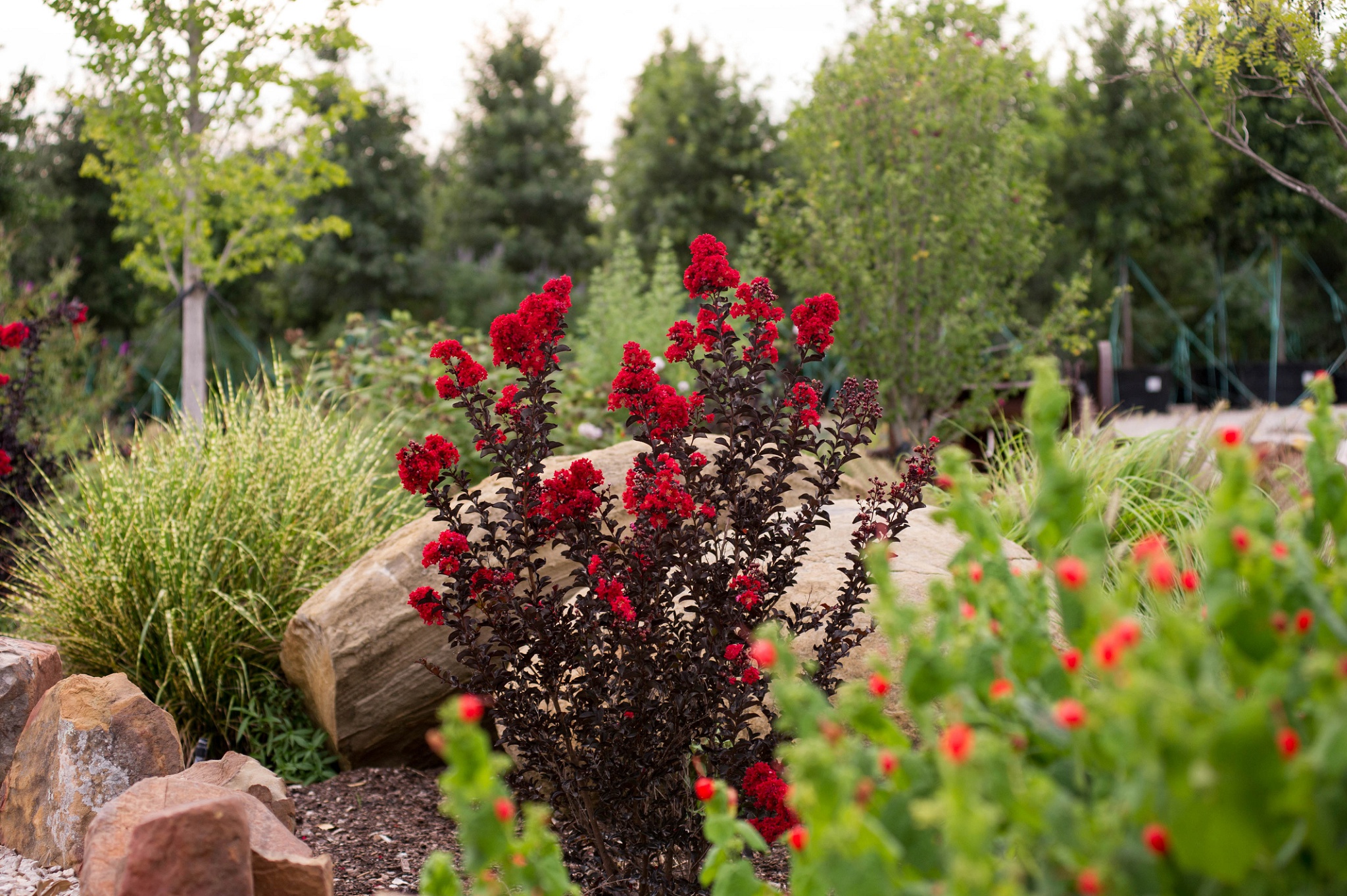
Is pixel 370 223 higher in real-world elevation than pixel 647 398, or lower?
higher

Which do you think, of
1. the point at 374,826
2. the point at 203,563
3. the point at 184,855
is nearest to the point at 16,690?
the point at 203,563

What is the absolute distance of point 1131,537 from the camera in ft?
13.4

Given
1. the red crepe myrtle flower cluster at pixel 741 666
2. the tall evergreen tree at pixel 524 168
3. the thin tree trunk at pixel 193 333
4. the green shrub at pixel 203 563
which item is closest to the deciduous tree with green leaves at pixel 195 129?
the thin tree trunk at pixel 193 333

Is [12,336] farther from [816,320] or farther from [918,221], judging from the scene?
[918,221]

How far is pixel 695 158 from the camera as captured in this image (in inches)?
640

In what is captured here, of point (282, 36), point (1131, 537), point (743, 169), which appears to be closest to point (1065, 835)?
point (1131, 537)

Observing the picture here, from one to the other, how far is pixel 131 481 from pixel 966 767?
4263mm

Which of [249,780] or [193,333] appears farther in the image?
[193,333]

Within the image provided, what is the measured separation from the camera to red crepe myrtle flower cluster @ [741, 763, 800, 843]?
2.28 metres

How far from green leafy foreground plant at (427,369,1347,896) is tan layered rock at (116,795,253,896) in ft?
3.50

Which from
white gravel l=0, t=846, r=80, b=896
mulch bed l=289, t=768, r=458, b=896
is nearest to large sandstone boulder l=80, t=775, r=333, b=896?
white gravel l=0, t=846, r=80, b=896

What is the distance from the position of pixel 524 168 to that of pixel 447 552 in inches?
781

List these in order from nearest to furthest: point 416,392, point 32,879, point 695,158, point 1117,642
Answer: point 1117,642 < point 32,879 < point 416,392 < point 695,158

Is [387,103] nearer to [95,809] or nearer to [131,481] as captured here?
[131,481]
